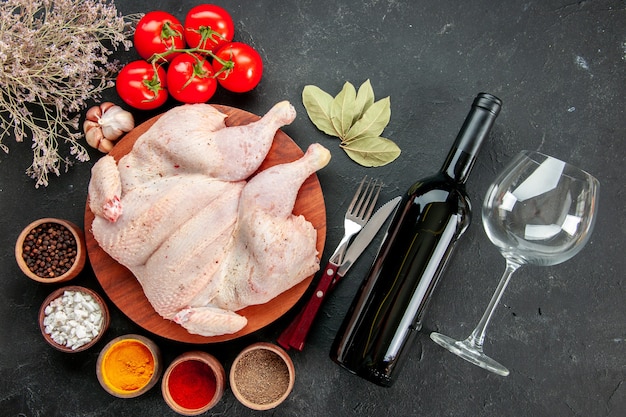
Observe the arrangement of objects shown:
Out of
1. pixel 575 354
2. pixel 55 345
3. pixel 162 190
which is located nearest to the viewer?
pixel 162 190

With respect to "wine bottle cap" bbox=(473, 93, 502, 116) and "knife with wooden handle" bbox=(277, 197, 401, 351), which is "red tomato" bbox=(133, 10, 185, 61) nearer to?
"knife with wooden handle" bbox=(277, 197, 401, 351)

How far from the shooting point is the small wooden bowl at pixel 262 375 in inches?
70.6

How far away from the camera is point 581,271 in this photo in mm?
1979

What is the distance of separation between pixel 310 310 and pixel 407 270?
41 centimetres

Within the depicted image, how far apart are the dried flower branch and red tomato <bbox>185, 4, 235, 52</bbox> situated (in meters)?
0.23

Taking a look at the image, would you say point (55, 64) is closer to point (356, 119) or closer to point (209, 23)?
point (209, 23)

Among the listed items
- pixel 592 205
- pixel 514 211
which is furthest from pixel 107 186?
pixel 592 205

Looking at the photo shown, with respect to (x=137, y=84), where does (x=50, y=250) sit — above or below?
below

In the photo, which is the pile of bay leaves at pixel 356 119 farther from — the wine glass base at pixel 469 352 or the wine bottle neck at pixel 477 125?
the wine glass base at pixel 469 352

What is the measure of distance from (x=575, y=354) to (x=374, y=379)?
2.71 ft

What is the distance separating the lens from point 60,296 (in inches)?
73.0

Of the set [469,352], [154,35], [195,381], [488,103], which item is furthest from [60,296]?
[488,103]

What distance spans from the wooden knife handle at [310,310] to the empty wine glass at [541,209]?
561mm

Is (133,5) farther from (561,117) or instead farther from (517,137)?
(561,117)
